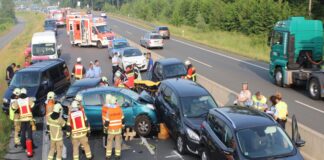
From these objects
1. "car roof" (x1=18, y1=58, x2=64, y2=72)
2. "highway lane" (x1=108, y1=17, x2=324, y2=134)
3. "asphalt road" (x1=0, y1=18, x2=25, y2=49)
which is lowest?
"asphalt road" (x1=0, y1=18, x2=25, y2=49)

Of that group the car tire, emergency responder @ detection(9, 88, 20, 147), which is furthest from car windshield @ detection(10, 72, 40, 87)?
the car tire

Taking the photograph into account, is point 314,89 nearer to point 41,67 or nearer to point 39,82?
point 39,82

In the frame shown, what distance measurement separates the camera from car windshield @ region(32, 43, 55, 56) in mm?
27609

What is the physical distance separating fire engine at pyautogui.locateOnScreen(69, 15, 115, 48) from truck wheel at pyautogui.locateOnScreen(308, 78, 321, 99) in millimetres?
23627

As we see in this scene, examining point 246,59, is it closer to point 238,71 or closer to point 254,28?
point 238,71

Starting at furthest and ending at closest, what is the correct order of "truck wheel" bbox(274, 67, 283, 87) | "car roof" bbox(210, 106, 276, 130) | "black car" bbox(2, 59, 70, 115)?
"truck wheel" bbox(274, 67, 283, 87), "black car" bbox(2, 59, 70, 115), "car roof" bbox(210, 106, 276, 130)

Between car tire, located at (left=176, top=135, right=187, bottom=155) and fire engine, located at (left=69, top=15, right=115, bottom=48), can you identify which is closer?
car tire, located at (left=176, top=135, right=187, bottom=155)

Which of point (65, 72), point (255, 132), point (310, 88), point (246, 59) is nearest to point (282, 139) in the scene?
point (255, 132)

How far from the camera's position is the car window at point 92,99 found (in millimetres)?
14195

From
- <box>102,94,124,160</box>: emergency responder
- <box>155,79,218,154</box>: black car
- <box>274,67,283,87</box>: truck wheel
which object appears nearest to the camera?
<box>102,94,124,160</box>: emergency responder

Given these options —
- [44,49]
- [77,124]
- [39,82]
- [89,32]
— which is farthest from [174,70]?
[89,32]

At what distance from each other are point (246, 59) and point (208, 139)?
2444cm

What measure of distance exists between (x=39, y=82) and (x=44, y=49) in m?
10.2

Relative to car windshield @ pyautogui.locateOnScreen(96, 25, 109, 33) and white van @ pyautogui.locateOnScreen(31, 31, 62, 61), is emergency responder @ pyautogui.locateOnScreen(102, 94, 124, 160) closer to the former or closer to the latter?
white van @ pyautogui.locateOnScreen(31, 31, 62, 61)
